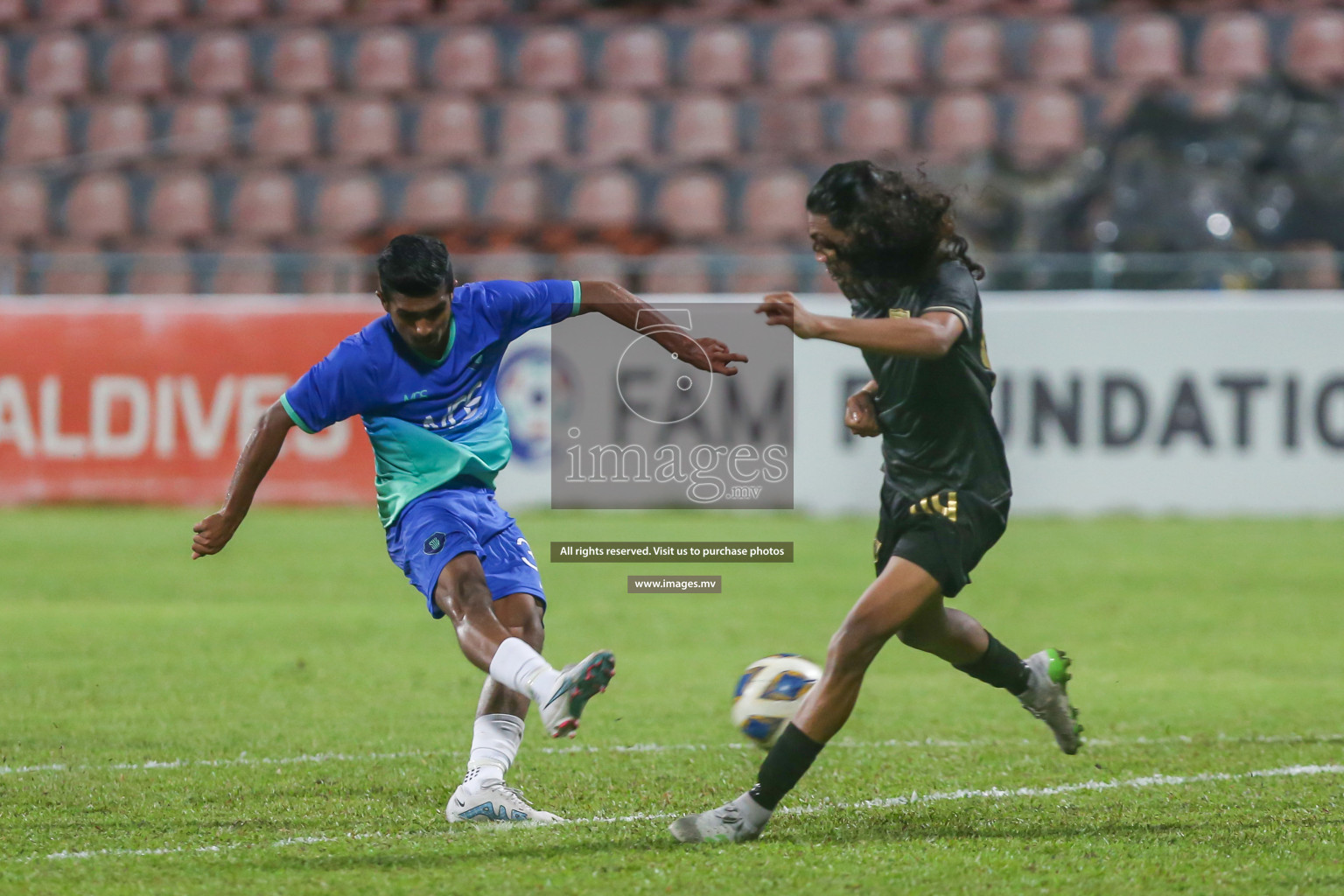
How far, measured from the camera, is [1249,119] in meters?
17.4

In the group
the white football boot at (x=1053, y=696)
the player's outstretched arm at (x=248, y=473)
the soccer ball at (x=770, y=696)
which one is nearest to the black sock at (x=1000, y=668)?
the white football boot at (x=1053, y=696)

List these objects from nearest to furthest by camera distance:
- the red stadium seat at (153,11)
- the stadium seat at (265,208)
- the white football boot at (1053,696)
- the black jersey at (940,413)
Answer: the black jersey at (940,413)
the white football boot at (1053,696)
the stadium seat at (265,208)
the red stadium seat at (153,11)

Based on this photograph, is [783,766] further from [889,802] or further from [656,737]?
[656,737]

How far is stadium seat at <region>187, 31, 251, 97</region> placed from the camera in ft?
67.3

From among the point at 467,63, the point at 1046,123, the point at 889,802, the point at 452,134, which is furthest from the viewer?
the point at 467,63

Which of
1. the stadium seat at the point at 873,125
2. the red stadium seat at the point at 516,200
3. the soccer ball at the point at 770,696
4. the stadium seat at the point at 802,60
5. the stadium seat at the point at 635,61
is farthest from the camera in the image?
the stadium seat at the point at 635,61

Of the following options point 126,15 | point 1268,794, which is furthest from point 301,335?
point 1268,794

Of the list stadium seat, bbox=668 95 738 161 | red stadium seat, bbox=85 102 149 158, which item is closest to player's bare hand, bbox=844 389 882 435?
stadium seat, bbox=668 95 738 161

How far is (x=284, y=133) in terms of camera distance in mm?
19922

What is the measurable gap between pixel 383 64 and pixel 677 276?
713 cm

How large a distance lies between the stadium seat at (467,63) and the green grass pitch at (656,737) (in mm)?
8760

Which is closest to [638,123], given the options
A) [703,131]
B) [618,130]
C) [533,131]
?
[618,130]

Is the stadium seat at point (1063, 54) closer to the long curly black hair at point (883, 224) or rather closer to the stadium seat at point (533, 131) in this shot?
the stadium seat at point (533, 131)

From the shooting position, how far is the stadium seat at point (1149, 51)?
19.6 metres
